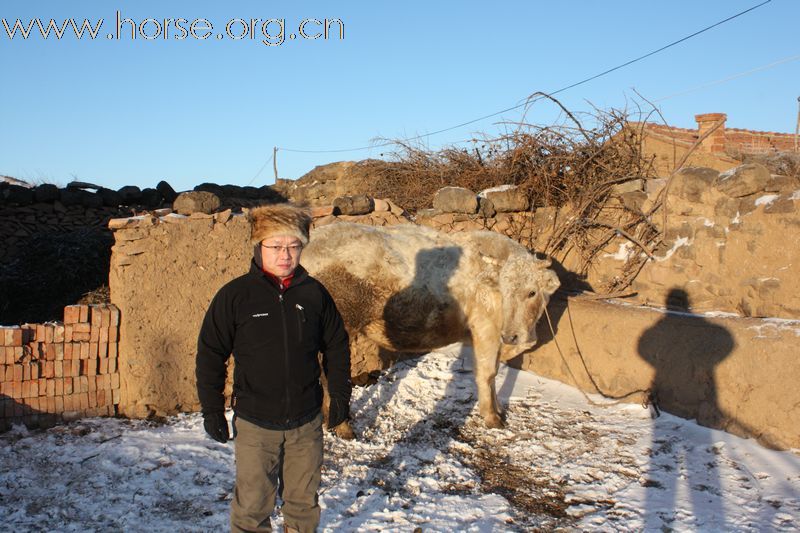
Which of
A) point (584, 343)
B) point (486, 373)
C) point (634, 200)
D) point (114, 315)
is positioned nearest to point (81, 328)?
point (114, 315)

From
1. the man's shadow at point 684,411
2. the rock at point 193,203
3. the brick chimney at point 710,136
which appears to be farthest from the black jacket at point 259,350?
the brick chimney at point 710,136

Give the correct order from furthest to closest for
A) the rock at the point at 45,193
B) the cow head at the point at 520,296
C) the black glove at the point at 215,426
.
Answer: the rock at the point at 45,193
the cow head at the point at 520,296
the black glove at the point at 215,426

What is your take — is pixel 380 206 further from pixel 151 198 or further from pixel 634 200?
pixel 151 198

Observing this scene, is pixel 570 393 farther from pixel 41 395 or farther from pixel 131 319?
pixel 41 395

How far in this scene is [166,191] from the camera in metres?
12.2

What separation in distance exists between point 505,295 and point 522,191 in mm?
2998

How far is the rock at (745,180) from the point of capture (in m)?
6.16

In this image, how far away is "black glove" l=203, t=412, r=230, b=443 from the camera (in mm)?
2973

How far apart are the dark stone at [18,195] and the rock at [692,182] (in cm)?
1090

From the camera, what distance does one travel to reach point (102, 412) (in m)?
5.68

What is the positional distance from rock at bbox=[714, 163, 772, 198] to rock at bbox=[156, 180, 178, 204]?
32.9 ft

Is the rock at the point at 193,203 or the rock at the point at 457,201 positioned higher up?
the rock at the point at 457,201

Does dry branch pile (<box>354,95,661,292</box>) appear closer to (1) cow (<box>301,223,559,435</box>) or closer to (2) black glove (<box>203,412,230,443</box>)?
(1) cow (<box>301,223,559,435</box>)

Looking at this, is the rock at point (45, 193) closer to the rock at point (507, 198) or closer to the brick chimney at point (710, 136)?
the rock at point (507, 198)
